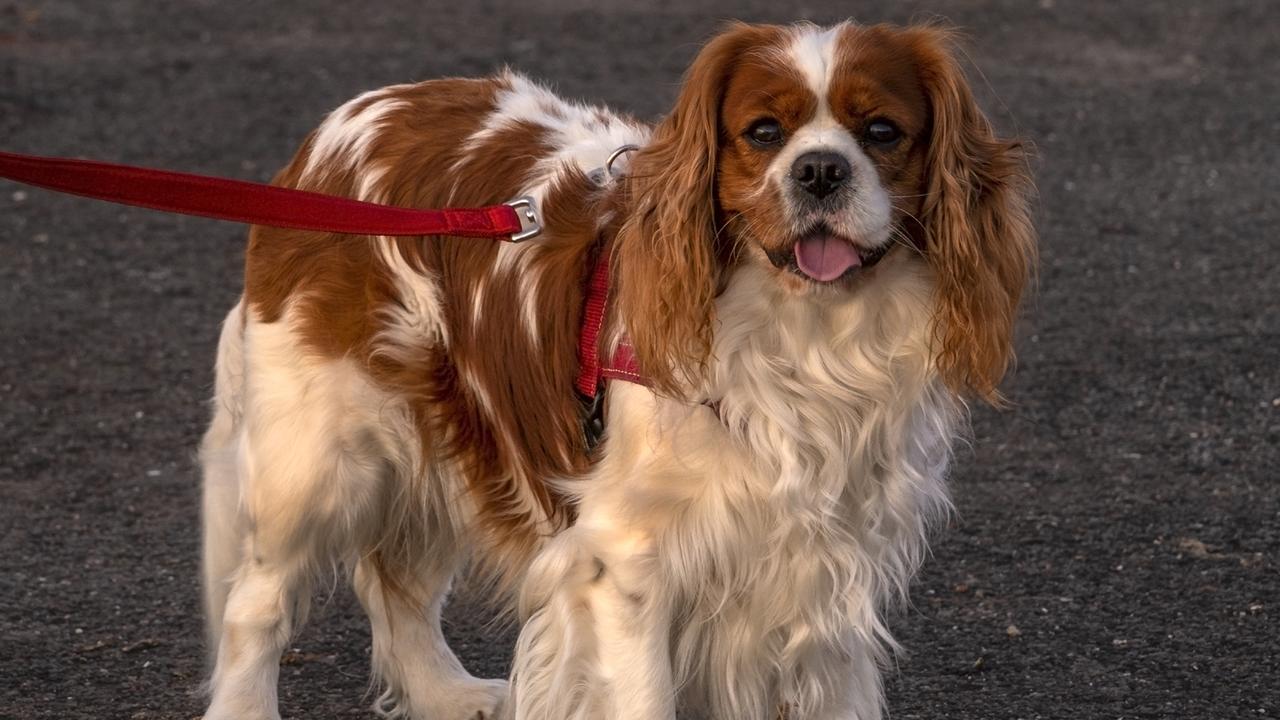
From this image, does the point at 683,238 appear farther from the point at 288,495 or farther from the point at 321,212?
the point at 288,495

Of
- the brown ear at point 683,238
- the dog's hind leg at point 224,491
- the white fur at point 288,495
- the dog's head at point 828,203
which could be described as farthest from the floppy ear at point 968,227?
the dog's hind leg at point 224,491

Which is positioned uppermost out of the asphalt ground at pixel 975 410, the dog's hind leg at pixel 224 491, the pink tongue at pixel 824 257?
the pink tongue at pixel 824 257

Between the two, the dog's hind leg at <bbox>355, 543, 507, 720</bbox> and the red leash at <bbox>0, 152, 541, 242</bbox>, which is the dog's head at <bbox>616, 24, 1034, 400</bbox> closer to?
the red leash at <bbox>0, 152, 541, 242</bbox>

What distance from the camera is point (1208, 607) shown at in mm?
4938

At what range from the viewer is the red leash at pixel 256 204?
12.4 feet

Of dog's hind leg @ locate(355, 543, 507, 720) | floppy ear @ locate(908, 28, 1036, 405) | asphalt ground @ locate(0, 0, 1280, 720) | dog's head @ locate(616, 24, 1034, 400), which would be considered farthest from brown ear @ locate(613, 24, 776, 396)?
dog's hind leg @ locate(355, 543, 507, 720)

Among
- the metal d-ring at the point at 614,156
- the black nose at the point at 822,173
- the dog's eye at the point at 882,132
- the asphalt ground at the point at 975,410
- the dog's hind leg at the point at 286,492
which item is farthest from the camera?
the asphalt ground at the point at 975,410

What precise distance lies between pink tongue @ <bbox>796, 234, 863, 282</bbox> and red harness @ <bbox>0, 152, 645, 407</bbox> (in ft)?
1.47

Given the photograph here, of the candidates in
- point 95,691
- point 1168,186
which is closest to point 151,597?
point 95,691

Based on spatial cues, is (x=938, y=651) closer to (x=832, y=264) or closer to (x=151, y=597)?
(x=832, y=264)

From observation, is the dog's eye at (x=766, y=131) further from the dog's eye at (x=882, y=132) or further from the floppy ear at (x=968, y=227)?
the floppy ear at (x=968, y=227)

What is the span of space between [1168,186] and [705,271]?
605 centimetres

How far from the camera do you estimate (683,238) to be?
3.53m

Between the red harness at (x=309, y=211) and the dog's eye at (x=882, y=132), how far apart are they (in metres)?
0.64
